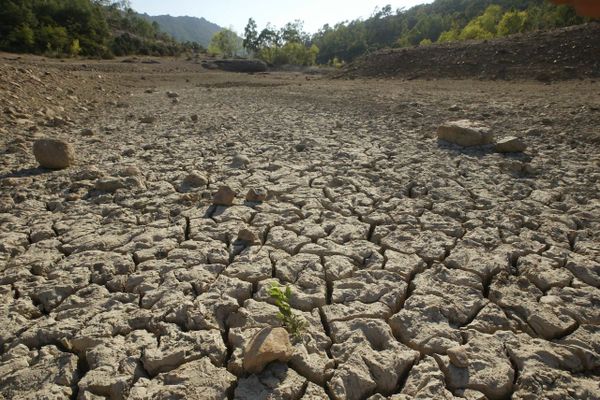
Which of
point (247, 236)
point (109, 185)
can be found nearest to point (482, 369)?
point (247, 236)

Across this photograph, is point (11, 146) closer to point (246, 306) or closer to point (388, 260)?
point (246, 306)

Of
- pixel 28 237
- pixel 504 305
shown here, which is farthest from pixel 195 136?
pixel 504 305

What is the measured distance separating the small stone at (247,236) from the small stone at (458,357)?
1.32 meters

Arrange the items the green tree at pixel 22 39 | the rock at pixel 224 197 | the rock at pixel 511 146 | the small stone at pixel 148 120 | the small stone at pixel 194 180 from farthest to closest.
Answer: the green tree at pixel 22 39
the small stone at pixel 148 120
the rock at pixel 511 146
the small stone at pixel 194 180
the rock at pixel 224 197

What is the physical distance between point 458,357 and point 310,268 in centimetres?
91

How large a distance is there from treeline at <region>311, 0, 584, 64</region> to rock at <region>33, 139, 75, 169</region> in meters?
18.6

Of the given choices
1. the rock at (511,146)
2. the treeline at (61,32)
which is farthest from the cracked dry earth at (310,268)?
the treeline at (61,32)

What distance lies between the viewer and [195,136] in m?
4.85

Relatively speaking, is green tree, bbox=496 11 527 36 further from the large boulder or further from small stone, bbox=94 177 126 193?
small stone, bbox=94 177 126 193

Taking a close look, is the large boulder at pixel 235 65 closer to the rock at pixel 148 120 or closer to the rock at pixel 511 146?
the rock at pixel 148 120

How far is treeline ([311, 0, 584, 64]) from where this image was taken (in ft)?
69.8

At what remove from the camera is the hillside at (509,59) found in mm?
9484

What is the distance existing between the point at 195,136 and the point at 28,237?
8.63 feet

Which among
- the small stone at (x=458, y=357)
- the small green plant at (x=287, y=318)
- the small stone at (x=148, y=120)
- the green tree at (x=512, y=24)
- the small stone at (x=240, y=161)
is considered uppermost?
the green tree at (x=512, y=24)
